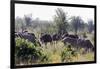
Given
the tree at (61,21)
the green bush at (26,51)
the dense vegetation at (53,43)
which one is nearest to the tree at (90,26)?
the dense vegetation at (53,43)

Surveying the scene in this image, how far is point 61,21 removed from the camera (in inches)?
100

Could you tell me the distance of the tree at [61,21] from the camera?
8.27 ft

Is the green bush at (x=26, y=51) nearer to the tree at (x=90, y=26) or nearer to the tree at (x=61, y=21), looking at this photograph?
the tree at (x=61, y=21)

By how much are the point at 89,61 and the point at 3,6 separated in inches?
48.9

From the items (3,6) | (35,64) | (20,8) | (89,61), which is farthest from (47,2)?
(89,61)

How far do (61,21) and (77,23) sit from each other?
214 millimetres

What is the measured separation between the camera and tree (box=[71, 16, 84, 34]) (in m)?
2.60

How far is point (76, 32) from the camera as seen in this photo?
2.61m

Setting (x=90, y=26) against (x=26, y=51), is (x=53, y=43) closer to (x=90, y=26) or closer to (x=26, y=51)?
(x=26, y=51)

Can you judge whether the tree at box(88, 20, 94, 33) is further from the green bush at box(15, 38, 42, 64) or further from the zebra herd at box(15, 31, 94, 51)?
the green bush at box(15, 38, 42, 64)

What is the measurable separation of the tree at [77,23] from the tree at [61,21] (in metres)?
0.09

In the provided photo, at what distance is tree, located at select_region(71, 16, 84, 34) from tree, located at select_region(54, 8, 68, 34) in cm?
9

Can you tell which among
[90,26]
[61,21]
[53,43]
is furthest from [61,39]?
[90,26]

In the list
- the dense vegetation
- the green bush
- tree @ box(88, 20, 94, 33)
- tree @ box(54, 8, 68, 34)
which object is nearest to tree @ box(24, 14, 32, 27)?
the dense vegetation
